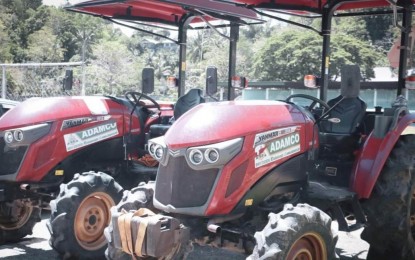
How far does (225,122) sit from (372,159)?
5.18ft

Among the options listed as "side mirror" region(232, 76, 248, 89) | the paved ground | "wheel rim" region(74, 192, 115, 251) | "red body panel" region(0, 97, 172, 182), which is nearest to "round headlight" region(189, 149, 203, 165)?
"wheel rim" region(74, 192, 115, 251)

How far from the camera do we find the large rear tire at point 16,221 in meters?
6.34

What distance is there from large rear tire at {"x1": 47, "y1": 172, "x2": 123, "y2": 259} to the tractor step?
1976 mm

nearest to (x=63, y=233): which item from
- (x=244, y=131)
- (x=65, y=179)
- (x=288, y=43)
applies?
(x=65, y=179)

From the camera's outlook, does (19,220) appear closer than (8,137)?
No

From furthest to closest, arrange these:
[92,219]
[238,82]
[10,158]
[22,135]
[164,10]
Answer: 1. [164,10]
2. [238,82]
3. [10,158]
4. [22,135]
5. [92,219]

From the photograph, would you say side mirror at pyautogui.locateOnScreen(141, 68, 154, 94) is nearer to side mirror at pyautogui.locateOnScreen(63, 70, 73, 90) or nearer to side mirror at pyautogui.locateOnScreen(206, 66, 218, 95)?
side mirror at pyautogui.locateOnScreen(206, 66, 218, 95)

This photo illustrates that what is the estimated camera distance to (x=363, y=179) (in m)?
4.88

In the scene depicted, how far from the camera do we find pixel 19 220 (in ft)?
21.2

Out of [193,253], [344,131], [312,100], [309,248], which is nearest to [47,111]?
[193,253]

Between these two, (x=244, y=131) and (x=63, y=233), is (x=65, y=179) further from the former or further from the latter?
(x=244, y=131)

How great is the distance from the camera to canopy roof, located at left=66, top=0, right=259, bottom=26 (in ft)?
21.6

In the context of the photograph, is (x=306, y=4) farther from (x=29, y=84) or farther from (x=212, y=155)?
(x=29, y=84)

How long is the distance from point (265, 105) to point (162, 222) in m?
1.22
